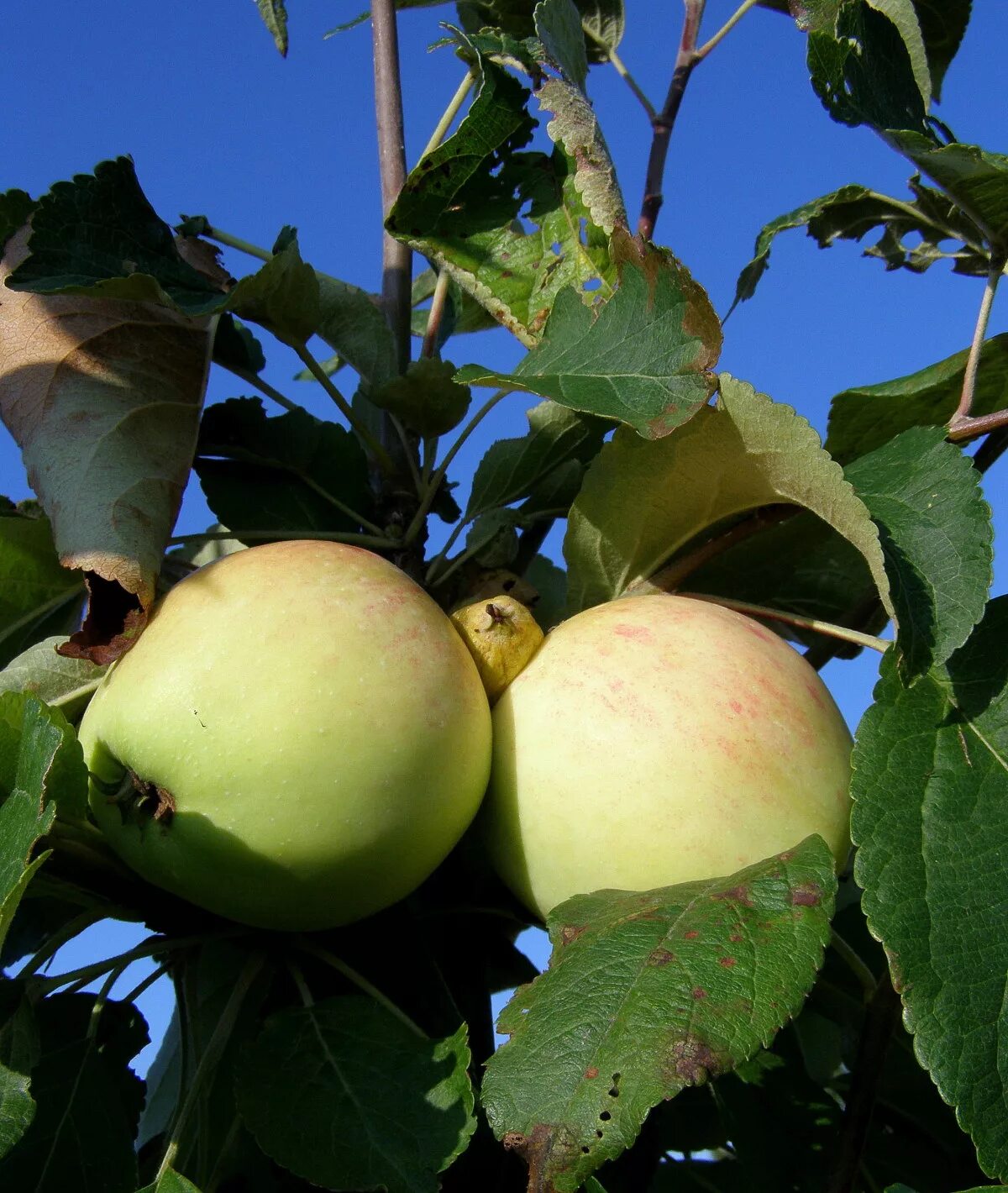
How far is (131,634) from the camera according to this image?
0.81 meters

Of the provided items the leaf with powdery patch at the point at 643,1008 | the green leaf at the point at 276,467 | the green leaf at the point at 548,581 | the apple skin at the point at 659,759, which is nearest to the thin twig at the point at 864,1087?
the apple skin at the point at 659,759

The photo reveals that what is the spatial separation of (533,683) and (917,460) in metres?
0.30

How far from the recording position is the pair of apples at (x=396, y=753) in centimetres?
73

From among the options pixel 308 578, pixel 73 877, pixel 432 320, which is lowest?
pixel 73 877

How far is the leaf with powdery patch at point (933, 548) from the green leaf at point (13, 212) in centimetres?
66

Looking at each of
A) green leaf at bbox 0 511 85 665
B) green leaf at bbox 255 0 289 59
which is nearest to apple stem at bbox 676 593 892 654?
green leaf at bbox 0 511 85 665

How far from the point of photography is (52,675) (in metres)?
0.88

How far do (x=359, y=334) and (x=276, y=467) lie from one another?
153 mm

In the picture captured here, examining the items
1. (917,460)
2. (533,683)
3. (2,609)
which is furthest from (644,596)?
(2,609)

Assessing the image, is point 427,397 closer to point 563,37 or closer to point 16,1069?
point 563,37

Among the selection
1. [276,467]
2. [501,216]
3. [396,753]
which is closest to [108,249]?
[276,467]

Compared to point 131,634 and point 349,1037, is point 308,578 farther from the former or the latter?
point 349,1037

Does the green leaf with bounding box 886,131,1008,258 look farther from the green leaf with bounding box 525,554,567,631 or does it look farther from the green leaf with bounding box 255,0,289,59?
the green leaf with bounding box 255,0,289,59

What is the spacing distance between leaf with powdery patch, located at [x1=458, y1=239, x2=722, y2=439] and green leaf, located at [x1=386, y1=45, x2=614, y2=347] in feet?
0.63
